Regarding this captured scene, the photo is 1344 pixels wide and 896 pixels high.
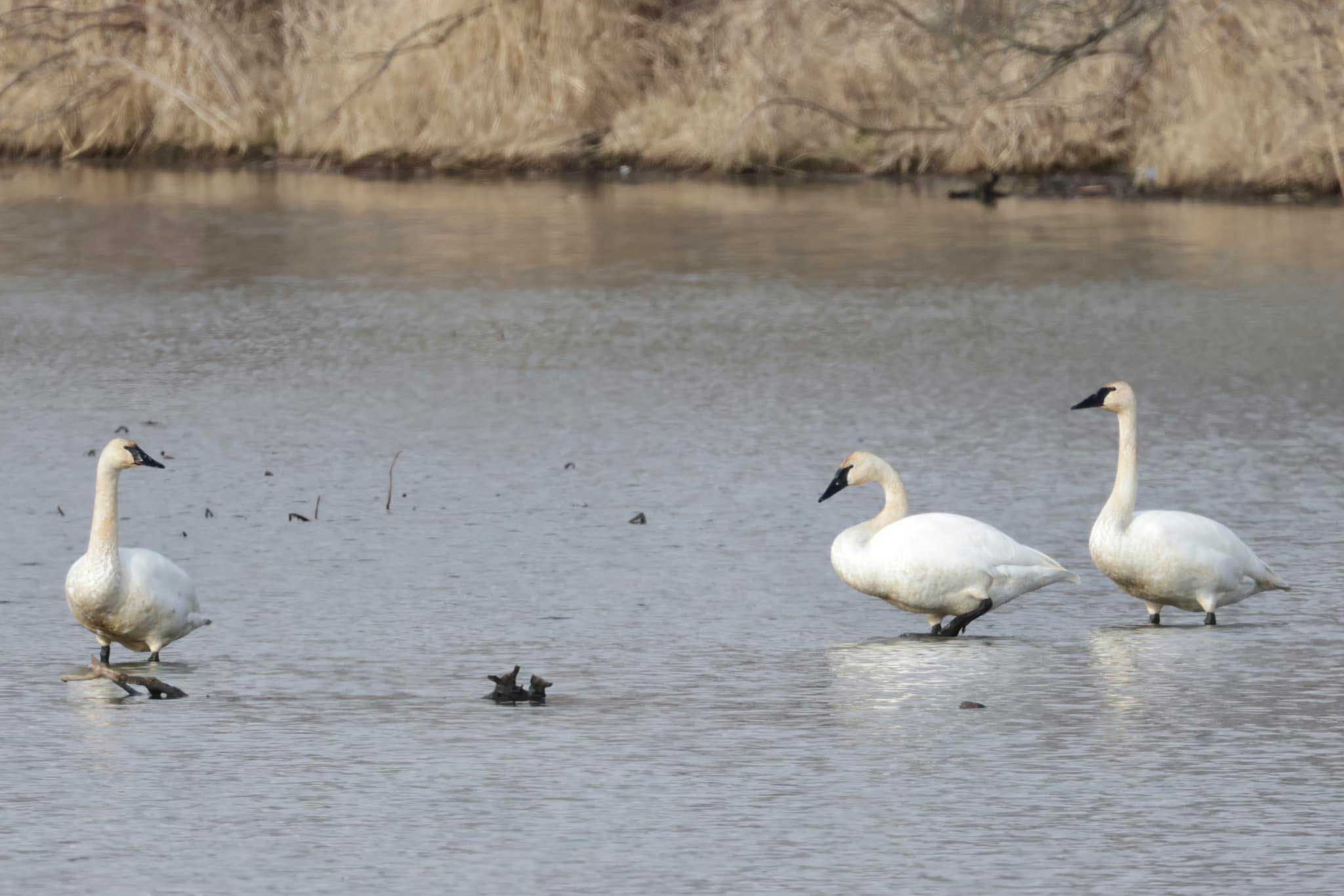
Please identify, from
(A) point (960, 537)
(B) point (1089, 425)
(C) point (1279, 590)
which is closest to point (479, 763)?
(A) point (960, 537)

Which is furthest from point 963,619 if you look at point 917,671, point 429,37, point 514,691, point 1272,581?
point 429,37

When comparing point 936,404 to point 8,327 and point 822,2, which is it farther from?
point 822,2

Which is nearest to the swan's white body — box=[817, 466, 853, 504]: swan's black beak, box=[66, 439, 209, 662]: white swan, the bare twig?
box=[817, 466, 853, 504]: swan's black beak

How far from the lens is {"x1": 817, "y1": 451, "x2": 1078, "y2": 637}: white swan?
21.5 ft

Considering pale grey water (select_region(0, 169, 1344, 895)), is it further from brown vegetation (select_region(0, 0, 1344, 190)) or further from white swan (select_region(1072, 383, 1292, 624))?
brown vegetation (select_region(0, 0, 1344, 190))

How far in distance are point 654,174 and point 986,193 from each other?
437cm

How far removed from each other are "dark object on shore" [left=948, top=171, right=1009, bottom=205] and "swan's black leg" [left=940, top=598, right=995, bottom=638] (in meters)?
14.5

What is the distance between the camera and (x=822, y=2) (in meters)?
23.6

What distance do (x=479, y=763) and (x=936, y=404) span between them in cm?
578

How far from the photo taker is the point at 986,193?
21.1 metres

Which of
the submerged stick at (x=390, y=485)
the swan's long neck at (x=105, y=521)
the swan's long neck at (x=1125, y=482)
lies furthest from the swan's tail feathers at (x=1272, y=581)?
the swan's long neck at (x=105, y=521)

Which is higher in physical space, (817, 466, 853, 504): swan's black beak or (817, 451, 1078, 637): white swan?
(817, 466, 853, 504): swan's black beak

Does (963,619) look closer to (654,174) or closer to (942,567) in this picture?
(942,567)

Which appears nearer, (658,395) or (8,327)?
(658,395)
